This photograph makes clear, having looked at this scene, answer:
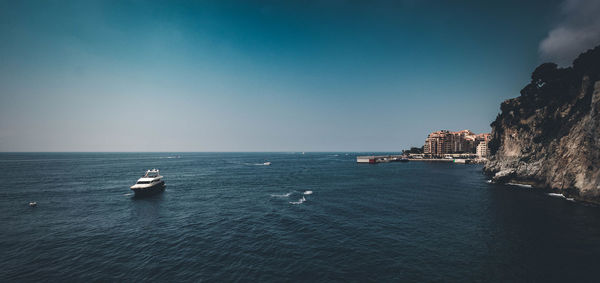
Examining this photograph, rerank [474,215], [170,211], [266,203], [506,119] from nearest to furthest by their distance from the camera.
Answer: [474,215], [170,211], [266,203], [506,119]

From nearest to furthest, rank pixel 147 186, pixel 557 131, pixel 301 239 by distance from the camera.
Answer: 1. pixel 301 239
2. pixel 147 186
3. pixel 557 131

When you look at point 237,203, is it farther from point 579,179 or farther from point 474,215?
point 579,179

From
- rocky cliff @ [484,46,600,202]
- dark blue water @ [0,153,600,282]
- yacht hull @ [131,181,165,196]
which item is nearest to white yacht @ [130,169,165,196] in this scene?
yacht hull @ [131,181,165,196]

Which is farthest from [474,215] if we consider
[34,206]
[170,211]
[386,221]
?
[34,206]

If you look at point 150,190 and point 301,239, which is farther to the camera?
point 150,190

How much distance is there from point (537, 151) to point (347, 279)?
74.0m

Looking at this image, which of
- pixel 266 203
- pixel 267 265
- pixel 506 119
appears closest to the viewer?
pixel 267 265

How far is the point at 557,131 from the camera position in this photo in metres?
56.2

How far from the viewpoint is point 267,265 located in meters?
22.6

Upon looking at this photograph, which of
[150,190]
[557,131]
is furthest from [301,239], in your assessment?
[557,131]

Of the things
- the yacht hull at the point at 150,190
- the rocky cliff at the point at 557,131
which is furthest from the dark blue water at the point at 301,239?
the rocky cliff at the point at 557,131

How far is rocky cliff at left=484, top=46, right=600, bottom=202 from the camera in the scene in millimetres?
41688

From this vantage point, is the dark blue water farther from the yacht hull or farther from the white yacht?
the white yacht

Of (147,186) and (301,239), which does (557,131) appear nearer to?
(301,239)
